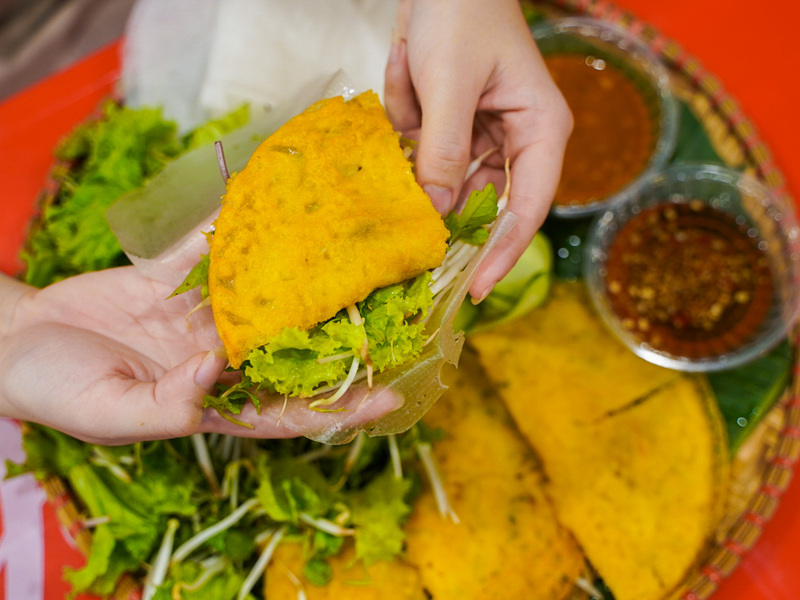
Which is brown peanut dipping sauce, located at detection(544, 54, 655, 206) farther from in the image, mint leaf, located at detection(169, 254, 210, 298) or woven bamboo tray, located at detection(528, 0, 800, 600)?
mint leaf, located at detection(169, 254, 210, 298)

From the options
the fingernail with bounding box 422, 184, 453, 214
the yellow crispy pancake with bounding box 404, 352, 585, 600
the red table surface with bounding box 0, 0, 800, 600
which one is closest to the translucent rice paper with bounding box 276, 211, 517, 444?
the fingernail with bounding box 422, 184, 453, 214

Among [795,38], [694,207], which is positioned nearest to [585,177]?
[694,207]

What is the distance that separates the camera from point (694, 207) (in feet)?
10.00

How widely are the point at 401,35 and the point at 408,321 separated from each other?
1355 mm

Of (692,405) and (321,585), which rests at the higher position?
(321,585)

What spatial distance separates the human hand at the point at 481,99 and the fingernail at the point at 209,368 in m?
0.90

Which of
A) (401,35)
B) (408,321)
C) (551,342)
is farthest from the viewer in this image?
(551,342)

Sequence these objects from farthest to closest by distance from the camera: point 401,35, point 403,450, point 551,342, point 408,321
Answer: point 551,342, point 403,450, point 401,35, point 408,321

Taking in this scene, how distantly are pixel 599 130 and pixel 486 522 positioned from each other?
2.23 meters

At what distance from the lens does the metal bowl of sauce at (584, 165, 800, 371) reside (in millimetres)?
2846

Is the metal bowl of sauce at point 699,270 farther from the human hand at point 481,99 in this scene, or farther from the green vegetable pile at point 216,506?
the green vegetable pile at point 216,506

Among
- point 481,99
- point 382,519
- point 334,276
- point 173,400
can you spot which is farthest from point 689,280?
point 173,400

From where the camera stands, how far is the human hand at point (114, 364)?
1.79m

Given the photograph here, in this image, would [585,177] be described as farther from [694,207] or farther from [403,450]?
[403,450]
